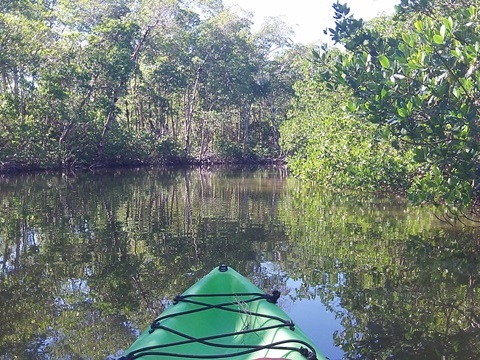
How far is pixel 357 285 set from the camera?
5.87 metres

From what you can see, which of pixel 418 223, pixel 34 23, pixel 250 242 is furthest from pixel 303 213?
pixel 34 23

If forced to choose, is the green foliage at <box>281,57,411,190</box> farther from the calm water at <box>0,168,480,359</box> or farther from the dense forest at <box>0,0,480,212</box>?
the calm water at <box>0,168,480,359</box>

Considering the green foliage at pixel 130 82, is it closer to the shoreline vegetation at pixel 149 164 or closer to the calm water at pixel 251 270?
the shoreline vegetation at pixel 149 164

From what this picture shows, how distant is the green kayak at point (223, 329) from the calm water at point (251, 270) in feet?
2.53

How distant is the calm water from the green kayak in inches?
30.4

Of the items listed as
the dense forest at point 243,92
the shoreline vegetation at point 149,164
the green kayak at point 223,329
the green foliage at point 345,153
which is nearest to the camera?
the green kayak at point 223,329

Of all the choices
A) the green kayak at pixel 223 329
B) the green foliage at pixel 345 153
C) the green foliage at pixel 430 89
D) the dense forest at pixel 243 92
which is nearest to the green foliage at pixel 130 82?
the dense forest at pixel 243 92

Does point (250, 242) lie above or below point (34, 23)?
below

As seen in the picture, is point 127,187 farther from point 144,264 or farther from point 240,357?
point 240,357

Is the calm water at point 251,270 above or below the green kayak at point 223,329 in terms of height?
below

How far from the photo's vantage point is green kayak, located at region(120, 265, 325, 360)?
10.2 feet

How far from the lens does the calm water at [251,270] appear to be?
4422 millimetres

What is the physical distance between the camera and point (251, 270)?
21.7 ft

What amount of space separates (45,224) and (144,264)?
370cm
